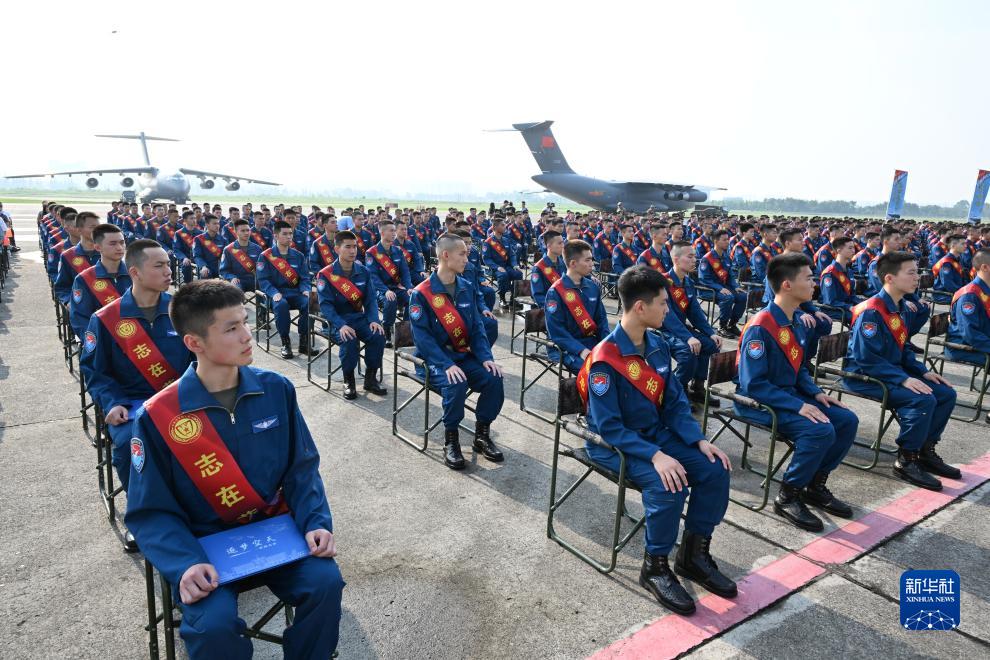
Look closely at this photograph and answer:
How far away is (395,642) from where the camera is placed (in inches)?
122

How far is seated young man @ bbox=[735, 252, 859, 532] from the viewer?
4.32m

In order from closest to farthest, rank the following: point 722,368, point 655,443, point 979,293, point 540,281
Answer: point 655,443
point 722,368
point 979,293
point 540,281

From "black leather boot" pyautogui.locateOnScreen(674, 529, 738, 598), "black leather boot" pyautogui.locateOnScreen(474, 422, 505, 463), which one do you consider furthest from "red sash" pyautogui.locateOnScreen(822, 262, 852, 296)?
"black leather boot" pyautogui.locateOnScreen(674, 529, 738, 598)

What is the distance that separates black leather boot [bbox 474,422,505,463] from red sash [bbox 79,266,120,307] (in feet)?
11.4

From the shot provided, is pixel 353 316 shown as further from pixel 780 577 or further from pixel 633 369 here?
pixel 780 577

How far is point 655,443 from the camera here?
155 inches

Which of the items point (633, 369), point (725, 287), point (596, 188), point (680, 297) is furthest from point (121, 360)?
point (596, 188)

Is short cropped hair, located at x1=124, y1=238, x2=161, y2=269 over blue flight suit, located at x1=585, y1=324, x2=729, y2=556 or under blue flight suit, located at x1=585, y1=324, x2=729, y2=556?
over

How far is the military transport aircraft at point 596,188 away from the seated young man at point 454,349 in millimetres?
36369

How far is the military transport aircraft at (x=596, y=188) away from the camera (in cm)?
4147

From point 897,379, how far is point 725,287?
19.4 feet

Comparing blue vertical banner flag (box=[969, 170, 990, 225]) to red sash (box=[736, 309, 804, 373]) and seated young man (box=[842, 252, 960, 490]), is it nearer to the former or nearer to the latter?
seated young man (box=[842, 252, 960, 490])

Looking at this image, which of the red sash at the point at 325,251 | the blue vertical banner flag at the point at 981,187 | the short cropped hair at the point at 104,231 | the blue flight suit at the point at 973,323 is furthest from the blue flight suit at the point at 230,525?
the blue vertical banner flag at the point at 981,187

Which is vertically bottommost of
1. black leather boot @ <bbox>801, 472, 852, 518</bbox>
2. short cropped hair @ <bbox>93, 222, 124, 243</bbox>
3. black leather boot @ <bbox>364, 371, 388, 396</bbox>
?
black leather boot @ <bbox>364, 371, 388, 396</bbox>
